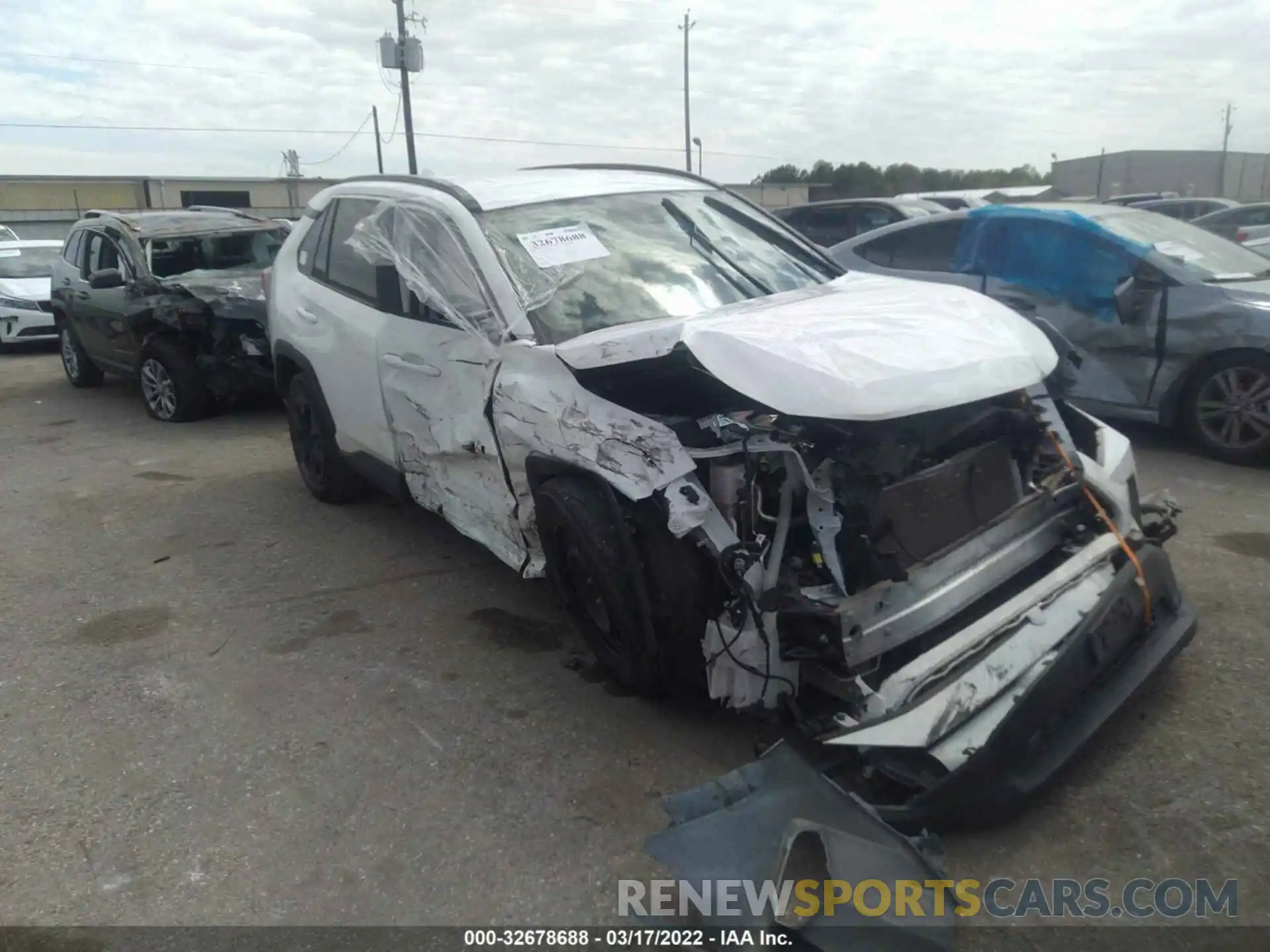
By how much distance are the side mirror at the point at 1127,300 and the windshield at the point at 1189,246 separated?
0.33 m

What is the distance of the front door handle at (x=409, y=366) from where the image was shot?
4.11 meters

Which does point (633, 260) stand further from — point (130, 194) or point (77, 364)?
point (130, 194)

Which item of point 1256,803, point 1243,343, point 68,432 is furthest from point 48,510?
point 1243,343

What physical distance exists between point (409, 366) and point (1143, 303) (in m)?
4.59

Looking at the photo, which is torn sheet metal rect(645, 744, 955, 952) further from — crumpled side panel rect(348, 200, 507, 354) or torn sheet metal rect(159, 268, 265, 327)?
torn sheet metal rect(159, 268, 265, 327)

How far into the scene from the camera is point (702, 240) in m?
4.24

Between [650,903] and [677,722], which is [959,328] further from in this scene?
[650,903]

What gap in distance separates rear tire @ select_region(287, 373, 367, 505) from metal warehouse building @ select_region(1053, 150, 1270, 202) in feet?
130

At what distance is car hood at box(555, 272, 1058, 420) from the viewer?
9.29 feet

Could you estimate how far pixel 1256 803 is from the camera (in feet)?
9.24

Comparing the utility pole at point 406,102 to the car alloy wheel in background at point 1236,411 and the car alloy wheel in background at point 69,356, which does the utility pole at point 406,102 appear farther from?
the car alloy wheel in background at point 1236,411

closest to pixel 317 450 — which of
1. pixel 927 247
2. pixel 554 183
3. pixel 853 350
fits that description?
pixel 554 183

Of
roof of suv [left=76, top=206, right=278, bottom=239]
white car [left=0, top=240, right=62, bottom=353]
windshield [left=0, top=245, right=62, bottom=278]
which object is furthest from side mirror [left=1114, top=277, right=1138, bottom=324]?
windshield [left=0, top=245, right=62, bottom=278]

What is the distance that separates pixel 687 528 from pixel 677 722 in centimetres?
86
